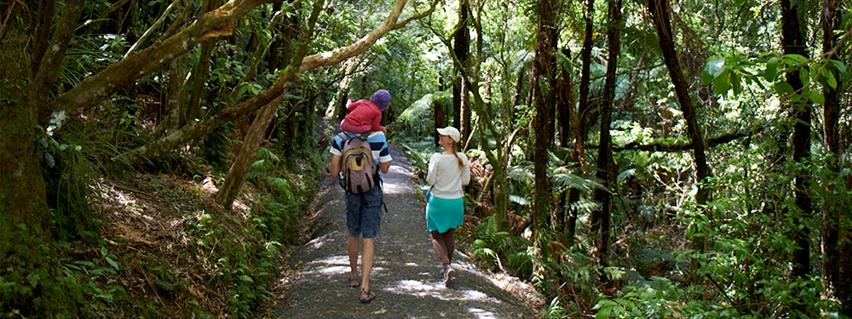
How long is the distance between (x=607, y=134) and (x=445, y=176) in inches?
154

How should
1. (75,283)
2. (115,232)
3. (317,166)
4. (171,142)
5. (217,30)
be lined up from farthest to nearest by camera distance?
1. (317,166)
2. (171,142)
3. (115,232)
4. (217,30)
5. (75,283)

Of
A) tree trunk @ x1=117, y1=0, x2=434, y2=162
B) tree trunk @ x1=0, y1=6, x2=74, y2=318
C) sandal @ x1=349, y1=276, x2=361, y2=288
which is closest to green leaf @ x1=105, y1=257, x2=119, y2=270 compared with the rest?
tree trunk @ x1=0, y1=6, x2=74, y2=318

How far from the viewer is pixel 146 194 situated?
7289 millimetres

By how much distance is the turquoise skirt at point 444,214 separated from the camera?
698cm

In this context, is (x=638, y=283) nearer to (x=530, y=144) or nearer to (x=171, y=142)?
(x=530, y=144)

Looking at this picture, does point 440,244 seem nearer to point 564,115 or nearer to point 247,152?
point 247,152

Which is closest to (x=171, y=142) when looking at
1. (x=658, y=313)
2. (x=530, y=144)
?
(x=658, y=313)

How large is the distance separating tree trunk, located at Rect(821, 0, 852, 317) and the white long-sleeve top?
3.41 meters

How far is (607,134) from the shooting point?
10.0 m

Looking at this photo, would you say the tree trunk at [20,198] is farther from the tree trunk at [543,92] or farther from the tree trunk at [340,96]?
the tree trunk at [340,96]

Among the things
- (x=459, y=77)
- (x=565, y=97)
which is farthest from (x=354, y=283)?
(x=459, y=77)

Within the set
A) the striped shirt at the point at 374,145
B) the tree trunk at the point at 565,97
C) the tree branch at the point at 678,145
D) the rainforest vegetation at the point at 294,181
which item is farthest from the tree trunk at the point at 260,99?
the tree branch at the point at 678,145

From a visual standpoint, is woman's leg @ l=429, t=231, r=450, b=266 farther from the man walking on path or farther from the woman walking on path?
the man walking on path

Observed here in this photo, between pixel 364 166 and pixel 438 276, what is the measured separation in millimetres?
2070
